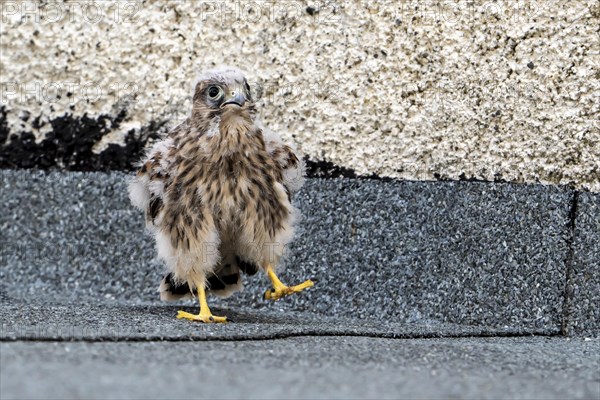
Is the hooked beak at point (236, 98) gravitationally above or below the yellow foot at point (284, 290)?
above

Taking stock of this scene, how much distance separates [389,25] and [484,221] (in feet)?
2.94

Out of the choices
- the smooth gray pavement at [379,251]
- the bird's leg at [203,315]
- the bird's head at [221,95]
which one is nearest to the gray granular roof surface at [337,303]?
the smooth gray pavement at [379,251]

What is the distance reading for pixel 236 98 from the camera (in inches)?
130

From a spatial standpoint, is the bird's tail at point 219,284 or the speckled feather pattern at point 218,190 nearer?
the speckled feather pattern at point 218,190

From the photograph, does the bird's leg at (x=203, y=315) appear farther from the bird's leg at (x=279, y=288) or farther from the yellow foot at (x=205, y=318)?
the bird's leg at (x=279, y=288)

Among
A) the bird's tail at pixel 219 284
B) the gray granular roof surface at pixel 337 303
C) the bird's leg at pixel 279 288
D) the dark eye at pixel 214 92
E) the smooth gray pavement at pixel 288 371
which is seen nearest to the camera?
the smooth gray pavement at pixel 288 371

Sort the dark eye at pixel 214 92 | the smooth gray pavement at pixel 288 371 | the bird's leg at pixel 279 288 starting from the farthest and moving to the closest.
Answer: the bird's leg at pixel 279 288, the dark eye at pixel 214 92, the smooth gray pavement at pixel 288 371

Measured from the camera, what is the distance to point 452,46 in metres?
3.67

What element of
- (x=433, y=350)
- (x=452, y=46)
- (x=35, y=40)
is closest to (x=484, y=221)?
(x=452, y=46)

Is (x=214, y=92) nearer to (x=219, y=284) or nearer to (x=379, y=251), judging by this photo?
(x=219, y=284)

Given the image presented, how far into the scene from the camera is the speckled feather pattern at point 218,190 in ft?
10.8

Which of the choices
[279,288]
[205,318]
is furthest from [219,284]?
[205,318]

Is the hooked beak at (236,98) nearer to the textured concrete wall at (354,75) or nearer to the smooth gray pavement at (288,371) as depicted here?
the textured concrete wall at (354,75)

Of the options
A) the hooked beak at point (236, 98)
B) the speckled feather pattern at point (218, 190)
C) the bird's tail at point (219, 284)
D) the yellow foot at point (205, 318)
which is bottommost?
the yellow foot at point (205, 318)
